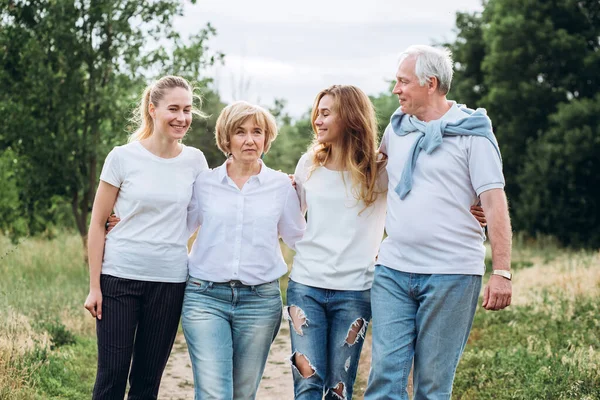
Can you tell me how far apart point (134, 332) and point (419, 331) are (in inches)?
61.2

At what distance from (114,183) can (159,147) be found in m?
0.33

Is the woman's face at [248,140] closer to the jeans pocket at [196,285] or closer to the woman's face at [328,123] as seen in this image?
the woman's face at [328,123]

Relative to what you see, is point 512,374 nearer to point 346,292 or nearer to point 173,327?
point 346,292

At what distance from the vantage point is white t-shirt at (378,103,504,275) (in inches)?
160

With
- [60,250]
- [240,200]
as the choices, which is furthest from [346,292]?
[60,250]

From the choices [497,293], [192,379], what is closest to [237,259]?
[497,293]

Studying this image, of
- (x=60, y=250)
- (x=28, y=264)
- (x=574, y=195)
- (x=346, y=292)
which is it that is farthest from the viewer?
(x=574, y=195)

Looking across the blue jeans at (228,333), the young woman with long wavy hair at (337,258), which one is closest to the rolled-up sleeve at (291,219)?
the young woman with long wavy hair at (337,258)

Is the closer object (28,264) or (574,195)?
(28,264)

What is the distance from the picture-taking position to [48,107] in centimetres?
1180

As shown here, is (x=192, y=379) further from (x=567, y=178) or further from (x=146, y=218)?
(x=567, y=178)

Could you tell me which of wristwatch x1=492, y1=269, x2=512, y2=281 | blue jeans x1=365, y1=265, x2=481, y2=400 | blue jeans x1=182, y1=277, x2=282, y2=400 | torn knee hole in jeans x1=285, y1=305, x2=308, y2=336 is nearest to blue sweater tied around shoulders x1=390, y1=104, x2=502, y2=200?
blue jeans x1=365, y1=265, x2=481, y2=400

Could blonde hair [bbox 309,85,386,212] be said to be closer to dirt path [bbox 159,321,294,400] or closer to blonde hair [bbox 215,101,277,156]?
blonde hair [bbox 215,101,277,156]

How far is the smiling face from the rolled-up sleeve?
693mm
